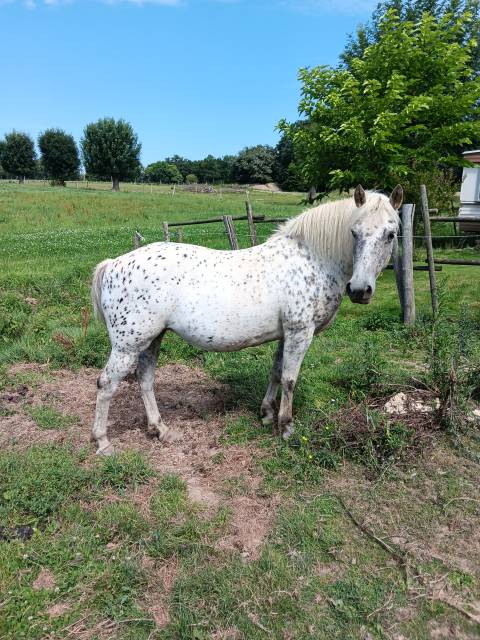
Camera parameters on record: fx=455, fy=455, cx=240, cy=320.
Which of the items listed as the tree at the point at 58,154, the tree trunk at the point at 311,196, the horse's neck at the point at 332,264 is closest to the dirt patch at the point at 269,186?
the tree at the point at 58,154

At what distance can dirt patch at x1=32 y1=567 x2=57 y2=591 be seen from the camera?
2734mm

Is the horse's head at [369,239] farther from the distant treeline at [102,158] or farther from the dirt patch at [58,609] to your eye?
the distant treeline at [102,158]

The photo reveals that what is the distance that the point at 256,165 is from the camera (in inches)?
2950

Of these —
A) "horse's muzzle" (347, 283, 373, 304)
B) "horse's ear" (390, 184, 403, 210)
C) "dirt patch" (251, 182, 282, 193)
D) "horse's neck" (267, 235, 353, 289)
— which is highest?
"horse's ear" (390, 184, 403, 210)

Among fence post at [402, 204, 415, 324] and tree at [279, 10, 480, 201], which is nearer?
fence post at [402, 204, 415, 324]

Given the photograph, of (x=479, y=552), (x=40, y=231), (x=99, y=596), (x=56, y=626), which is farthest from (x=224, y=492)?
(x=40, y=231)

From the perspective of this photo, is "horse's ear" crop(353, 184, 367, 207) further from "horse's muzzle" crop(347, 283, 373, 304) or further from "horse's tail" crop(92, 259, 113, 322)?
"horse's tail" crop(92, 259, 113, 322)

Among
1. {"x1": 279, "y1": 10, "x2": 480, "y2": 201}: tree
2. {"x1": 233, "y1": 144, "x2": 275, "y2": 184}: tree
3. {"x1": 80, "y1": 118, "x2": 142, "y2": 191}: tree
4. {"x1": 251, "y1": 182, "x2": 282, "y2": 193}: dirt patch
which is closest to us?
{"x1": 279, "y1": 10, "x2": 480, "y2": 201}: tree

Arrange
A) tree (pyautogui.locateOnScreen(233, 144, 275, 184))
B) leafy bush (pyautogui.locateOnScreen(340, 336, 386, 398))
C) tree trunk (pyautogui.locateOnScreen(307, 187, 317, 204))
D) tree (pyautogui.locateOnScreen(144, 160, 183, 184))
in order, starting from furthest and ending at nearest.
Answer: tree (pyautogui.locateOnScreen(144, 160, 183, 184))
tree (pyautogui.locateOnScreen(233, 144, 275, 184))
tree trunk (pyautogui.locateOnScreen(307, 187, 317, 204))
leafy bush (pyautogui.locateOnScreen(340, 336, 386, 398))

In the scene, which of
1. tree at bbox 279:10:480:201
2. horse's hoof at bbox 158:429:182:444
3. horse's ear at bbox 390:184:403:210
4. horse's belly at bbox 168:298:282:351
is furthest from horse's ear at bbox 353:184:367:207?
tree at bbox 279:10:480:201

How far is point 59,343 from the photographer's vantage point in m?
6.79

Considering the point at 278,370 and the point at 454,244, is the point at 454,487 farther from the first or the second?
the point at 454,244

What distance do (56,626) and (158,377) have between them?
365cm

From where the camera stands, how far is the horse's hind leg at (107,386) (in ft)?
13.6
